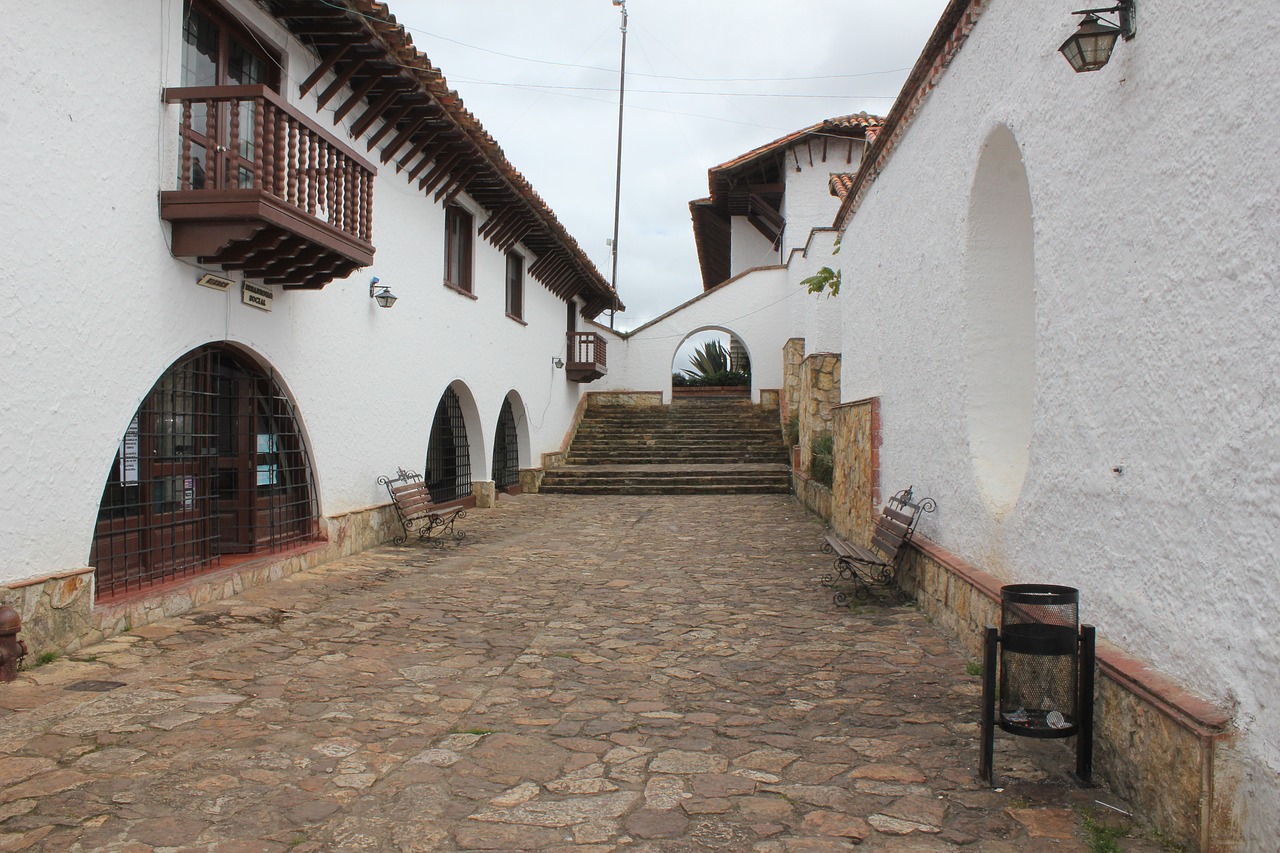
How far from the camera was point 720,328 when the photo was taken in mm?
22281

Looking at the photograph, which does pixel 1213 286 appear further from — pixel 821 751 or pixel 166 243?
pixel 166 243

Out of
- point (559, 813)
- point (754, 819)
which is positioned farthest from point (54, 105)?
point (754, 819)

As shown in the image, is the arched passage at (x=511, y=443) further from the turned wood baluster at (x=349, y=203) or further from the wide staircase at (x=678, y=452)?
the turned wood baluster at (x=349, y=203)

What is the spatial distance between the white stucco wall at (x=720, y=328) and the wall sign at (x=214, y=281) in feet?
52.1

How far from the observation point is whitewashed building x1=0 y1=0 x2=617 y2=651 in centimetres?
473

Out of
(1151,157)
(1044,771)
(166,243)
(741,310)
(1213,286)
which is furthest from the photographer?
(741,310)

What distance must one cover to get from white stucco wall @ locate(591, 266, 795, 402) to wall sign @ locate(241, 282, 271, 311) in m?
15.3

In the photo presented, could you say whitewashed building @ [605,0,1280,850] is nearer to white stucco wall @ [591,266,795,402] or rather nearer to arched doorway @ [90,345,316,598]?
arched doorway @ [90,345,316,598]

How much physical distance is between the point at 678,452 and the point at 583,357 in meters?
3.06

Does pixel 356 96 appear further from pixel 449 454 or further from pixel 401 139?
pixel 449 454

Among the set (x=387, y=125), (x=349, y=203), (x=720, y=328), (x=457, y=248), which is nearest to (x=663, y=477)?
(x=457, y=248)

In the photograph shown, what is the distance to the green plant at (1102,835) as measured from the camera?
8.79 ft

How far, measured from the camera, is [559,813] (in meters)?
3.06

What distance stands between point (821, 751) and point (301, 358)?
578 centimetres
